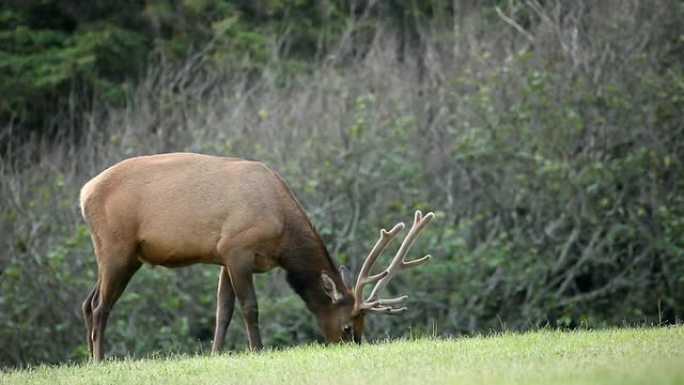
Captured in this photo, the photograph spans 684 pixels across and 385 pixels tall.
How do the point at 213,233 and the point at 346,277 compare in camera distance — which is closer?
the point at 213,233

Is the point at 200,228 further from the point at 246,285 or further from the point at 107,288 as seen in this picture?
the point at 107,288

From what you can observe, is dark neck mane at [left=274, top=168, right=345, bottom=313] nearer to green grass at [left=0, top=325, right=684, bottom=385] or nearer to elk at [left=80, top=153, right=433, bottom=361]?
elk at [left=80, top=153, right=433, bottom=361]

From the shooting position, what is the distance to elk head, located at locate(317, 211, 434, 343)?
10.9m

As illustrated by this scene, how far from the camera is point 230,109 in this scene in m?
19.1

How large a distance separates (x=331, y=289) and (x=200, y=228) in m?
1.21

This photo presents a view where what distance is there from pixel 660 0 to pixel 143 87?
7618mm

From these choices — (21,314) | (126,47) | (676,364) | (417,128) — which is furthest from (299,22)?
(676,364)

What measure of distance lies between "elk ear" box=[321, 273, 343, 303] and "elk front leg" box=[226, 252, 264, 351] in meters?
0.64

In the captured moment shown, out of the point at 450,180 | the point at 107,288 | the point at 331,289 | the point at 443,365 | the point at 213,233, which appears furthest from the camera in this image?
the point at 450,180

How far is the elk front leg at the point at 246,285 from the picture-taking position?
35.3 feet

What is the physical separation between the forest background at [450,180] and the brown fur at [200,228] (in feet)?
16.0

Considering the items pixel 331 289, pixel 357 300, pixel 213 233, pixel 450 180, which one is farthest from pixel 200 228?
pixel 450 180

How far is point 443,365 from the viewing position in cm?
807

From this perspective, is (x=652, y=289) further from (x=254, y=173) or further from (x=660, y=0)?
(x=254, y=173)
